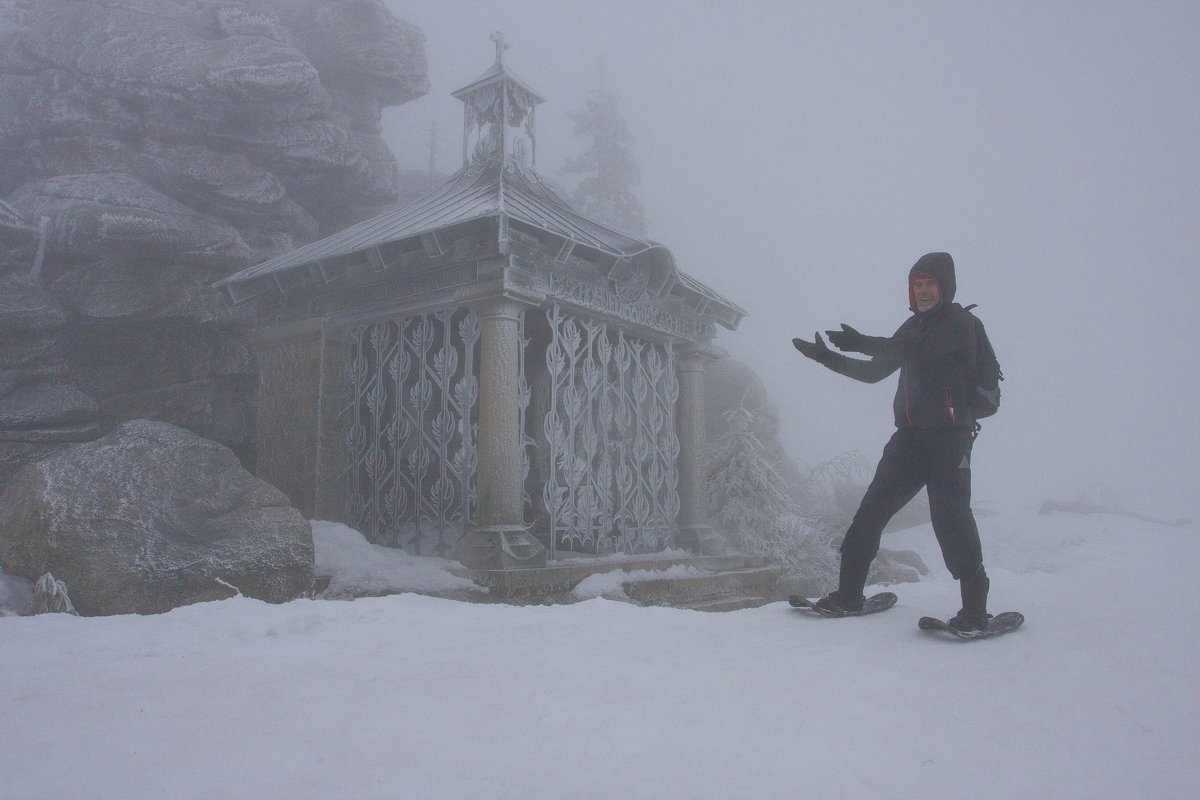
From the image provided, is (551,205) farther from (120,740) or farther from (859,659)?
(120,740)

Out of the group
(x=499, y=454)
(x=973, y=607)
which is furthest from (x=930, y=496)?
(x=499, y=454)

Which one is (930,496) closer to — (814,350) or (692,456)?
(814,350)

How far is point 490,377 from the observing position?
6480 millimetres

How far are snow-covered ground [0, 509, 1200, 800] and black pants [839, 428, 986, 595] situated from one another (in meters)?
0.34

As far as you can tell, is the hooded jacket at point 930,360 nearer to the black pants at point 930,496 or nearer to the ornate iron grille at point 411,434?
the black pants at point 930,496

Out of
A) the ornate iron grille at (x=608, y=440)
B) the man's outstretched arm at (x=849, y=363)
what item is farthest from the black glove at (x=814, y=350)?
the ornate iron grille at (x=608, y=440)

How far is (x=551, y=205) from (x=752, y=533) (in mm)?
4181

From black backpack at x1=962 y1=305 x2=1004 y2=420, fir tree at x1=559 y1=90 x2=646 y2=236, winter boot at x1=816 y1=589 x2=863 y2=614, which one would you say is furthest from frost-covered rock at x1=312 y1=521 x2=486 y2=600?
fir tree at x1=559 y1=90 x2=646 y2=236

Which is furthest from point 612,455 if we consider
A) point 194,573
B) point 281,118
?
point 281,118

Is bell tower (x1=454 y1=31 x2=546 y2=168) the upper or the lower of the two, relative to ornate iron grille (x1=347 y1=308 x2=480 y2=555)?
upper

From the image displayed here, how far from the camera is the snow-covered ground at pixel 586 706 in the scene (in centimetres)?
219

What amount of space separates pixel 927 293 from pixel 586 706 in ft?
8.54

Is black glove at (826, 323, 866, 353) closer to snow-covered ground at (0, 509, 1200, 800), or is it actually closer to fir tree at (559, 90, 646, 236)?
snow-covered ground at (0, 509, 1200, 800)

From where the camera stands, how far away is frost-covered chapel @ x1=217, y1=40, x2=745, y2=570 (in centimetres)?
654
